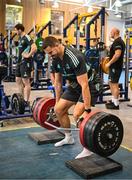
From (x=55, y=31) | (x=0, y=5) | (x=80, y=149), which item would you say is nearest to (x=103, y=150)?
(x=80, y=149)

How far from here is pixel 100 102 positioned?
20.8 ft

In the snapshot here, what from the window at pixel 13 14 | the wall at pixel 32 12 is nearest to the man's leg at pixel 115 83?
the wall at pixel 32 12

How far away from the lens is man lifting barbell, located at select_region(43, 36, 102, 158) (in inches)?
106

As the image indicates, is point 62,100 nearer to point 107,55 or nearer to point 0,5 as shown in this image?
point 107,55

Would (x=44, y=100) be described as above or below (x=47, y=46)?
below

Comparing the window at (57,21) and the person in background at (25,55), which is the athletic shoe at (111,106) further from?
the window at (57,21)

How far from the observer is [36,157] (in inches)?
121

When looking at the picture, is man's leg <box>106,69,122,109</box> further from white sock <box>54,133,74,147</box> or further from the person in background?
white sock <box>54,133,74,147</box>

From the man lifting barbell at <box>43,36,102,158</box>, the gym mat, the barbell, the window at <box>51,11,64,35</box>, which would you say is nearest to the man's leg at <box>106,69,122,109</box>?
the gym mat

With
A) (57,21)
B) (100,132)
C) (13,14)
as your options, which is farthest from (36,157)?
(57,21)

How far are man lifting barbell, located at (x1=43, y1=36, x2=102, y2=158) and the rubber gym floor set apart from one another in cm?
22

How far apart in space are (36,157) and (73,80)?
899 mm

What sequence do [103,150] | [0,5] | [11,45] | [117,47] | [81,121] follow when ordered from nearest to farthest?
[103,150] < [81,121] < [117,47] < [11,45] < [0,5]

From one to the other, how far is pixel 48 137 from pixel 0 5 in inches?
474
